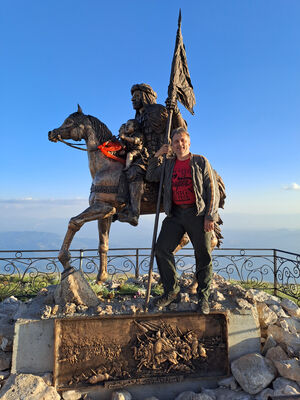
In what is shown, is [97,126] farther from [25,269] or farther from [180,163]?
[25,269]

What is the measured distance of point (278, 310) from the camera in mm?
4117

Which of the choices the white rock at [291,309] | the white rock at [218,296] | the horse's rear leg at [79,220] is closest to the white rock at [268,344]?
the white rock at [218,296]

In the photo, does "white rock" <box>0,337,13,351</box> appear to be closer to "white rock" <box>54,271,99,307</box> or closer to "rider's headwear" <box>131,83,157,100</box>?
"white rock" <box>54,271,99,307</box>

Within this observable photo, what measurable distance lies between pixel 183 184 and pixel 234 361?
245 centimetres

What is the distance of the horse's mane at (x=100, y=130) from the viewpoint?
477cm

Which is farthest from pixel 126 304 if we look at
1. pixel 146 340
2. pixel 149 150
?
pixel 149 150

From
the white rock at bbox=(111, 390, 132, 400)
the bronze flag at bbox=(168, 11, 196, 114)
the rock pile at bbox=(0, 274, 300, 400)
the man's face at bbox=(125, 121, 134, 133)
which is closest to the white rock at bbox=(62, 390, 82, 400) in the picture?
the rock pile at bbox=(0, 274, 300, 400)

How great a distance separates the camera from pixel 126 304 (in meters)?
3.59

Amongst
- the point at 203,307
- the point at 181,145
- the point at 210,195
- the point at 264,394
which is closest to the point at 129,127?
the point at 181,145

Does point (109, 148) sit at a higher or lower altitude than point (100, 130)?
lower

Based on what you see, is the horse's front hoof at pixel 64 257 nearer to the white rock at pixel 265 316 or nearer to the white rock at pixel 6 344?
→ the white rock at pixel 6 344

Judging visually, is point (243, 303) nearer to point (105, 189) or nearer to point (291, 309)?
point (291, 309)

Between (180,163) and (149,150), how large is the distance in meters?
1.47

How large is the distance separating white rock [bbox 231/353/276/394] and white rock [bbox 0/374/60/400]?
223cm
